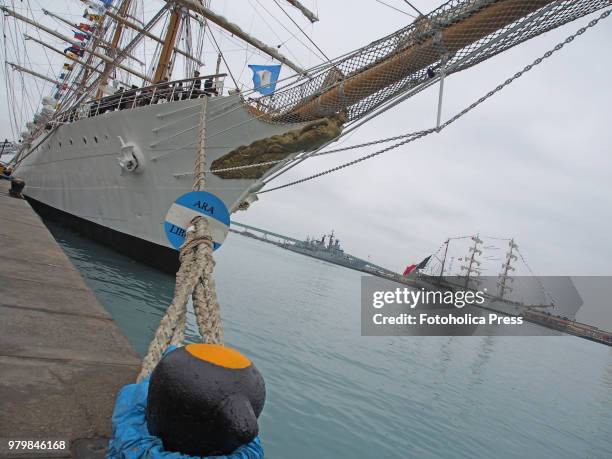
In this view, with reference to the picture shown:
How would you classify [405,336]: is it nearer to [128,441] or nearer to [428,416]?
[428,416]

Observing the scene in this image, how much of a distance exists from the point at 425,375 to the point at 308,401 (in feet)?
19.2

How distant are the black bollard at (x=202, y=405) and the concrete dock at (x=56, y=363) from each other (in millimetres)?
599

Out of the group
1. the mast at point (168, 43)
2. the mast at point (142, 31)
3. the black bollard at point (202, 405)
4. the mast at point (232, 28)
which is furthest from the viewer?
the mast at point (142, 31)

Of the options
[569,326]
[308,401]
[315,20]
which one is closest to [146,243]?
[308,401]

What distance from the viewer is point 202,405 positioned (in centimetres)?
105

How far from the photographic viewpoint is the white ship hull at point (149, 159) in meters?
10.1

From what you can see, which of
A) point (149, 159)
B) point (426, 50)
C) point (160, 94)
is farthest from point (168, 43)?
point (426, 50)

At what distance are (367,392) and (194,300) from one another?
6.84m

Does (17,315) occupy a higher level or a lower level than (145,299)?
higher

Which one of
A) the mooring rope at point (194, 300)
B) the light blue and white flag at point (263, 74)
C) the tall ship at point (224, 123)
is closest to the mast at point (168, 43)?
the tall ship at point (224, 123)

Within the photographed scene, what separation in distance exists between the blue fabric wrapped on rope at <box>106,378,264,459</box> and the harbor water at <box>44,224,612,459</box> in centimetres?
406

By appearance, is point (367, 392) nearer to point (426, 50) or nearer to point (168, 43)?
point (426, 50)

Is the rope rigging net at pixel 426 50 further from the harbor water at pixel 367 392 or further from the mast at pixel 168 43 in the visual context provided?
the mast at pixel 168 43

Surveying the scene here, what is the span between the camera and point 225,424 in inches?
41.4
